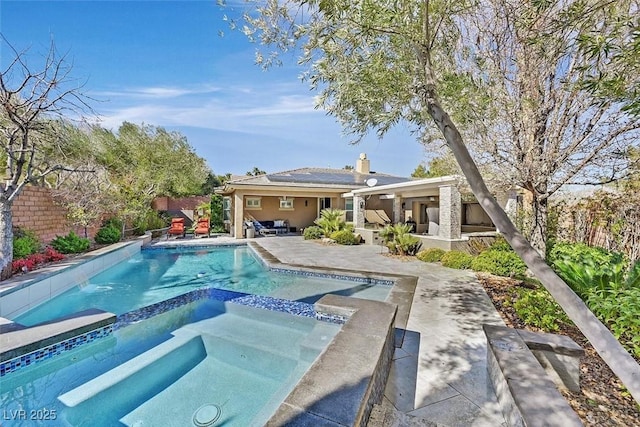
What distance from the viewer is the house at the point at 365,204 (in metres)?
13.1

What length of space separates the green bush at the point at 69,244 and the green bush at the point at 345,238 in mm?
12559

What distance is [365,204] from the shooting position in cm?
2233

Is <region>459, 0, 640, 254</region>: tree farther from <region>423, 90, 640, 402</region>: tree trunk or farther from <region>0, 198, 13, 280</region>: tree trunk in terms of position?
<region>0, 198, 13, 280</region>: tree trunk

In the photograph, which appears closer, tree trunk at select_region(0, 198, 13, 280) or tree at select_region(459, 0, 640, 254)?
tree at select_region(459, 0, 640, 254)

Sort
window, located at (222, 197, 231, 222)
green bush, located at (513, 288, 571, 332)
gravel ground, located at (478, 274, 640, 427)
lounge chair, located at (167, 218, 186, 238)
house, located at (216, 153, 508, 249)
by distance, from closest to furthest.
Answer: gravel ground, located at (478, 274, 640, 427), green bush, located at (513, 288, 571, 332), house, located at (216, 153, 508, 249), lounge chair, located at (167, 218, 186, 238), window, located at (222, 197, 231, 222)

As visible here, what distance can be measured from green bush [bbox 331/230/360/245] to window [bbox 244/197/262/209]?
934cm

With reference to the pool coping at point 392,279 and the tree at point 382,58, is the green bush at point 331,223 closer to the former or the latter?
the pool coping at point 392,279

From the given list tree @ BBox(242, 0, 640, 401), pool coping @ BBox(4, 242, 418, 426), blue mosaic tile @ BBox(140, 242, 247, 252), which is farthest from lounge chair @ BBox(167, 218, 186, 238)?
tree @ BBox(242, 0, 640, 401)

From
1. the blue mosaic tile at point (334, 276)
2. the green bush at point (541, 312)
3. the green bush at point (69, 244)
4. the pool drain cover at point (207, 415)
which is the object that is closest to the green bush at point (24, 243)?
the green bush at point (69, 244)

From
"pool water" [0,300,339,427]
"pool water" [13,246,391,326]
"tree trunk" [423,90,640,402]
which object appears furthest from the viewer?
"pool water" [13,246,391,326]

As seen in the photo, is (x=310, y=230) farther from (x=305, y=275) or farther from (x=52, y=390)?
Result: (x=52, y=390)

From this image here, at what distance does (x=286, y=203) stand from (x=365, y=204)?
730 cm

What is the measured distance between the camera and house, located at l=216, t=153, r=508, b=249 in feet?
43.0

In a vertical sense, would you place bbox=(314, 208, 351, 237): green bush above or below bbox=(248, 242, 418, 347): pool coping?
above
